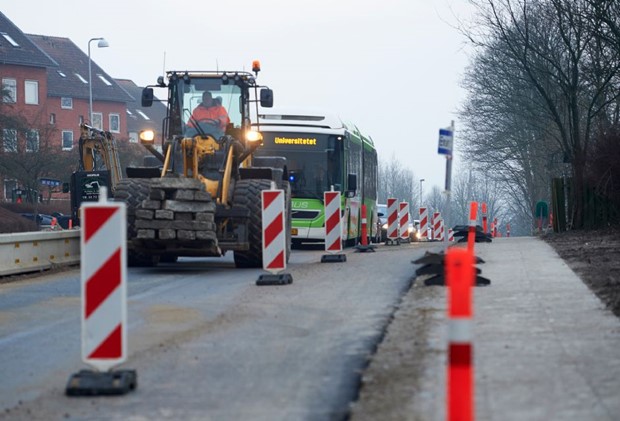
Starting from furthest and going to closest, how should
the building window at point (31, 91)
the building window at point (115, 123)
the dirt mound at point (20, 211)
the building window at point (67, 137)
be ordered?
the building window at point (115, 123) < the building window at point (67, 137) < the building window at point (31, 91) < the dirt mound at point (20, 211)

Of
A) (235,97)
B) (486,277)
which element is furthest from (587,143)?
(486,277)

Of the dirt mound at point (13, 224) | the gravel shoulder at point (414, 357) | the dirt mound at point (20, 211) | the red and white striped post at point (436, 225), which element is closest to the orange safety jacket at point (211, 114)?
the gravel shoulder at point (414, 357)

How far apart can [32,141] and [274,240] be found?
4978 cm

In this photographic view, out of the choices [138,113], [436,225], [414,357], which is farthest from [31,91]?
[414,357]

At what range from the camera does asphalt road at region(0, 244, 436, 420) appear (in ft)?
25.5

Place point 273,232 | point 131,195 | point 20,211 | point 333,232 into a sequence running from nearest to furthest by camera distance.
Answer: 1. point 273,232
2. point 131,195
3. point 333,232
4. point 20,211

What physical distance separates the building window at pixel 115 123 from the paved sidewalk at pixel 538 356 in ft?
295

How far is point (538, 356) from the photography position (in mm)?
8977

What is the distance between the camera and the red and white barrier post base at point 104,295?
8125mm

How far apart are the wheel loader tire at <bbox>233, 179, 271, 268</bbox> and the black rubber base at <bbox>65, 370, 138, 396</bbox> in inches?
443

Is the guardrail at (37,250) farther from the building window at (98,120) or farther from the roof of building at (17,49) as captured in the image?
the building window at (98,120)

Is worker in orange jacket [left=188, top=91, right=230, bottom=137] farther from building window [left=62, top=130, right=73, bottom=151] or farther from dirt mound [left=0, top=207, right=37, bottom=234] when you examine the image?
building window [left=62, top=130, right=73, bottom=151]

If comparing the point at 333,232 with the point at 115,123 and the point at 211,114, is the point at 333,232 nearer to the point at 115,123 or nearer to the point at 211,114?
the point at 211,114

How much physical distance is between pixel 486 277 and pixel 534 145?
47143mm
